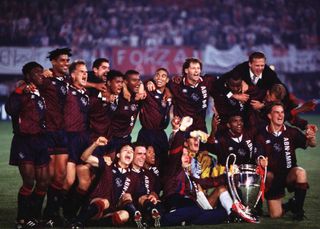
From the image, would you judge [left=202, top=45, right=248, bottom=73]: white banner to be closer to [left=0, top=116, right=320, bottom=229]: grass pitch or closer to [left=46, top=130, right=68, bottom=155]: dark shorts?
[left=0, top=116, right=320, bottom=229]: grass pitch

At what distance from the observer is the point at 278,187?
7660mm

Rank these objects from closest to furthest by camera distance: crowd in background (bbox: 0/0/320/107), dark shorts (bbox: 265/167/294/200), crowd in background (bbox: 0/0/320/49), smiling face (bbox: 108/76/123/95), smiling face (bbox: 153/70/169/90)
Answer: dark shorts (bbox: 265/167/294/200) < smiling face (bbox: 108/76/123/95) < smiling face (bbox: 153/70/169/90) < crowd in background (bbox: 0/0/320/107) < crowd in background (bbox: 0/0/320/49)

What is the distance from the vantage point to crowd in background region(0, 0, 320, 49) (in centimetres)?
2600

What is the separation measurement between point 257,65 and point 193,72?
77 centimetres

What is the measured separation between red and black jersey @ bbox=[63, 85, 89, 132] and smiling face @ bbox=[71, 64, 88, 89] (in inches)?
2.7

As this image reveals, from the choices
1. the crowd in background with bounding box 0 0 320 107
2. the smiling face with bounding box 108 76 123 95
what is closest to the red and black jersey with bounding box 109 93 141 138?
the smiling face with bounding box 108 76 123 95

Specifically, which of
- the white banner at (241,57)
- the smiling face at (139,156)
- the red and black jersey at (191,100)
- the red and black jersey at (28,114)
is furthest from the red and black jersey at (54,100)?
the white banner at (241,57)

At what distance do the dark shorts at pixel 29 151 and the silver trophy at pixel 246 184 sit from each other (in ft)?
6.50

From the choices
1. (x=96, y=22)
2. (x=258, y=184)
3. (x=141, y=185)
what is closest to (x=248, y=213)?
(x=258, y=184)

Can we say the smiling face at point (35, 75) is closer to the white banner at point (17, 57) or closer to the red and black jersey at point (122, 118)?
the red and black jersey at point (122, 118)

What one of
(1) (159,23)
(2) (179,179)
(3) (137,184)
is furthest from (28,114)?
(1) (159,23)

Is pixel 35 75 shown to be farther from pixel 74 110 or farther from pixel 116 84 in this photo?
pixel 116 84

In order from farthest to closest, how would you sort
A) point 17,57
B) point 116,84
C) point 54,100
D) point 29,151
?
point 17,57 < point 116,84 < point 54,100 < point 29,151

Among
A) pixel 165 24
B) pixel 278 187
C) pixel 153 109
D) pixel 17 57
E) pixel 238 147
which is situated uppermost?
pixel 165 24
